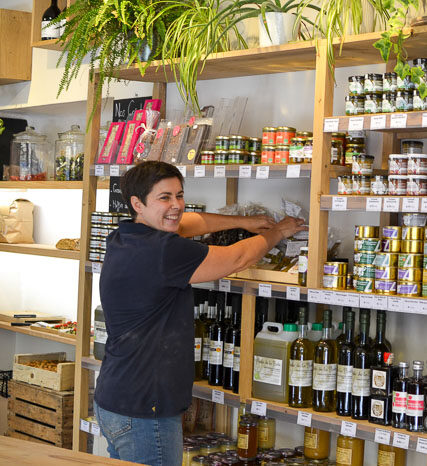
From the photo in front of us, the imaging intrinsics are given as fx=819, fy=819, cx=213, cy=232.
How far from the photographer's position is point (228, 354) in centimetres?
366

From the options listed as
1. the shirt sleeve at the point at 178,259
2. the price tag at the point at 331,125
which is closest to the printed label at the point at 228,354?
the shirt sleeve at the point at 178,259

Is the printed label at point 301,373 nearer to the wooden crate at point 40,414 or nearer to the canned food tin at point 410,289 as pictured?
the canned food tin at point 410,289

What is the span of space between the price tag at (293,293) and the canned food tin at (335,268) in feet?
0.44

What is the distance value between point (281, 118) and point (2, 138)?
2.54 metres

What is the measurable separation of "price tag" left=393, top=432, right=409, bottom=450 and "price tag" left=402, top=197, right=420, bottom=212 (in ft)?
2.67

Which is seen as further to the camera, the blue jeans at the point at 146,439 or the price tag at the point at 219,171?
the price tag at the point at 219,171

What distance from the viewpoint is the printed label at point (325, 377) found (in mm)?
3238

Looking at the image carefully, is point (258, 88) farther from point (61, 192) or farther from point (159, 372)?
point (61, 192)

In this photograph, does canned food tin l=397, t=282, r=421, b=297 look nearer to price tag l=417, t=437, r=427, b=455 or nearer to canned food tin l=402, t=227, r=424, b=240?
canned food tin l=402, t=227, r=424, b=240

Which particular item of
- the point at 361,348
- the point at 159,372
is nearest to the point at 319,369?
the point at 361,348

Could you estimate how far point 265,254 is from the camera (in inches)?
139

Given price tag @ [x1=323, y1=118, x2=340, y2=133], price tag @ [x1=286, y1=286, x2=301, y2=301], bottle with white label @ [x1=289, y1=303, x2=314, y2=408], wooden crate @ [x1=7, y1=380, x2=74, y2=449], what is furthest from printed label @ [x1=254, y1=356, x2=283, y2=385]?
wooden crate @ [x1=7, y1=380, x2=74, y2=449]

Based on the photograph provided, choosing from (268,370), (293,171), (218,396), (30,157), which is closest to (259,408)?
(268,370)

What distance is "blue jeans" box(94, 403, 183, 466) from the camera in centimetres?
294
